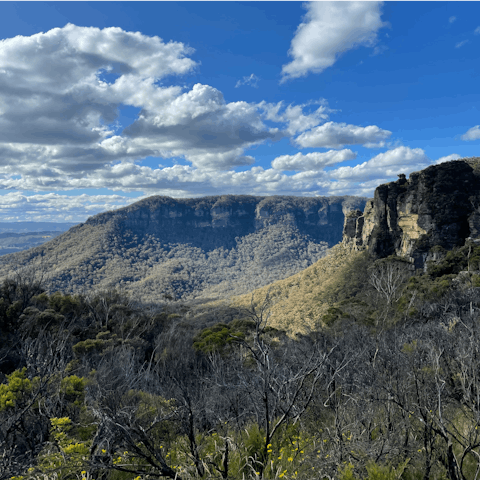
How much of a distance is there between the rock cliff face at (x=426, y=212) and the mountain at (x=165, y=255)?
6593 cm

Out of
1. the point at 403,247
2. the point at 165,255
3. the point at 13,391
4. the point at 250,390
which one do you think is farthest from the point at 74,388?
the point at 165,255

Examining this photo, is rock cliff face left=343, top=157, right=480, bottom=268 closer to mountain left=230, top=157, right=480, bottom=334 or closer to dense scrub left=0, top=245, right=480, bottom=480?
mountain left=230, top=157, right=480, bottom=334

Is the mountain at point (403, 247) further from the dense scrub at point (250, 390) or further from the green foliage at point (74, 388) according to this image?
the green foliage at point (74, 388)

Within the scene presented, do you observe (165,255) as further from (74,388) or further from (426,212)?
(74,388)

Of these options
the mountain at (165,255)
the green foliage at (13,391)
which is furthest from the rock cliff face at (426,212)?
the mountain at (165,255)

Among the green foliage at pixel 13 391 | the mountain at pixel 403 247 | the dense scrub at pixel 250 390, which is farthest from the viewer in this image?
the mountain at pixel 403 247

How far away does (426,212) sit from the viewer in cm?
4762

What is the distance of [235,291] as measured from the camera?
127 meters

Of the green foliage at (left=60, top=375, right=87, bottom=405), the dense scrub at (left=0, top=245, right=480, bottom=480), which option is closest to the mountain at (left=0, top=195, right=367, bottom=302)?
the dense scrub at (left=0, top=245, right=480, bottom=480)

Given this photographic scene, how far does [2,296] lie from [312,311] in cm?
3767

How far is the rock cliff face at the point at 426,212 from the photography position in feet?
149

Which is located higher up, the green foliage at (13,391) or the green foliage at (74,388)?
the green foliage at (13,391)

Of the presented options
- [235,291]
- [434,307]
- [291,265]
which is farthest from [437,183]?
[291,265]

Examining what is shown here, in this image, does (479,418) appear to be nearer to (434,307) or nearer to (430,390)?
(430,390)
